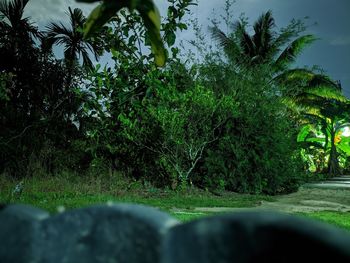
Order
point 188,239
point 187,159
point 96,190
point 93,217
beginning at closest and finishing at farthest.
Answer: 1. point 188,239
2. point 93,217
3. point 96,190
4. point 187,159

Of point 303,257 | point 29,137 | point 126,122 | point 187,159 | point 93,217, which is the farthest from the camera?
point 29,137

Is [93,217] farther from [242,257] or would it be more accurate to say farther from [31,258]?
[242,257]

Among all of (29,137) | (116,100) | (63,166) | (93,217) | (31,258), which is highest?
(116,100)

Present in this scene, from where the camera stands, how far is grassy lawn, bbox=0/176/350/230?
7.77m

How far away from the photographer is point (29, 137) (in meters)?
13.0

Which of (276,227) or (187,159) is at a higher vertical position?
(187,159)

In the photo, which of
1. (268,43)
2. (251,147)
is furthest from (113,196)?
(268,43)

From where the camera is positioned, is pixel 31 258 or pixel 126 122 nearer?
pixel 31 258

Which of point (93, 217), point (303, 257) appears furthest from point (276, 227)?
point (93, 217)

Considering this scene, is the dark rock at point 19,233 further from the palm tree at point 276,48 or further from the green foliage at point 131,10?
the palm tree at point 276,48

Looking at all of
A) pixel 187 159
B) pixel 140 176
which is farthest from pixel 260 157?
pixel 140 176

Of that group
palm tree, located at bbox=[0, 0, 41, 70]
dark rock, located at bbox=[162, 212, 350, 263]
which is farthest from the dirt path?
palm tree, located at bbox=[0, 0, 41, 70]

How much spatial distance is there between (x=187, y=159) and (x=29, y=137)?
4905mm

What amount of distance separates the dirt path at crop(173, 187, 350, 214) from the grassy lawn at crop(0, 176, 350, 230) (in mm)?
Answer: 237
